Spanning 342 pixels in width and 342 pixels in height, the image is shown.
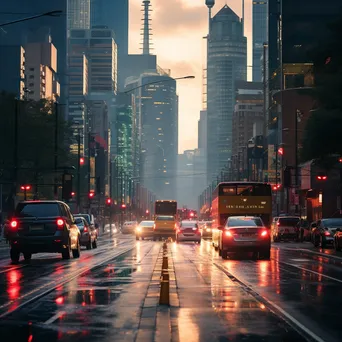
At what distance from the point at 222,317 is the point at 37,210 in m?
18.5

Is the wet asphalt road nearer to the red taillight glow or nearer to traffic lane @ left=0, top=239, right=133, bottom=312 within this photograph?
traffic lane @ left=0, top=239, right=133, bottom=312

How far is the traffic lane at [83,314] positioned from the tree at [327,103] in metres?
Answer: 31.1

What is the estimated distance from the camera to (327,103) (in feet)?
180

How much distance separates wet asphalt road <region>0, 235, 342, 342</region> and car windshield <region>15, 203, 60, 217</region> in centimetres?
447

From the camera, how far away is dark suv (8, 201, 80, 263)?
32188 mm

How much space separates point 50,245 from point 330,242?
2443 centimetres

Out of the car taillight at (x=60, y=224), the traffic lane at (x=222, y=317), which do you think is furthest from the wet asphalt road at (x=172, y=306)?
the car taillight at (x=60, y=224)

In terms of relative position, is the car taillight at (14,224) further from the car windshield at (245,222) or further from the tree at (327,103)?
the tree at (327,103)

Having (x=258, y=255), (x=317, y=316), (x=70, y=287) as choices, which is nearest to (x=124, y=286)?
(x=70, y=287)

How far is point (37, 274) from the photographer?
25.9m

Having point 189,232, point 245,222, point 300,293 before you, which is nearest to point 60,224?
point 245,222

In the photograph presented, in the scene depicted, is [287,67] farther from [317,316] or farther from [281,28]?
[317,316]

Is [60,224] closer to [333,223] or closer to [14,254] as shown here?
[14,254]

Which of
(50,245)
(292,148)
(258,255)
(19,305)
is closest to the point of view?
(19,305)
